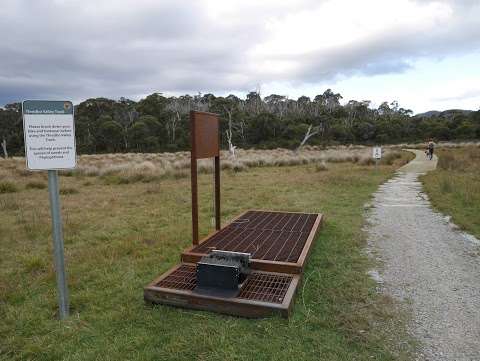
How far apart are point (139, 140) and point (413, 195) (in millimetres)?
39175

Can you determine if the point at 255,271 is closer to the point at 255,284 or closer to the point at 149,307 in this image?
the point at 255,284

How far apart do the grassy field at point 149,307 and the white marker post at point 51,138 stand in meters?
0.87

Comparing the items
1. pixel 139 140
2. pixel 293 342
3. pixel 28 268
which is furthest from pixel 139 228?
pixel 139 140

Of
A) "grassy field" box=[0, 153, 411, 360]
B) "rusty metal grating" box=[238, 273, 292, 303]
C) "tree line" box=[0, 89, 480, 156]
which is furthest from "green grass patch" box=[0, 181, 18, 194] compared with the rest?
"tree line" box=[0, 89, 480, 156]

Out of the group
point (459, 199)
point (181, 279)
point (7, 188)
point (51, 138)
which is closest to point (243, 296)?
point (181, 279)

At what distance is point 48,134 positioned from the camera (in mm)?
2900

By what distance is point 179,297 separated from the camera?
3297 millimetres

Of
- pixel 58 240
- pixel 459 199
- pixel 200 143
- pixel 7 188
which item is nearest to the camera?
pixel 58 240

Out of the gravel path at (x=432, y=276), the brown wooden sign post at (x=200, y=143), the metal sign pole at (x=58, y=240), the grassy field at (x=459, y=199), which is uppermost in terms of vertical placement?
the brown wooden sign post at (x=200, y=143)

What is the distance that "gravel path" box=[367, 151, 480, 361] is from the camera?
284 cm

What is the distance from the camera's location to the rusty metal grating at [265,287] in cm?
325

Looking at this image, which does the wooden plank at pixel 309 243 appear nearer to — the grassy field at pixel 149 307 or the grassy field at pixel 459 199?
the grassy field at pixel 149 307

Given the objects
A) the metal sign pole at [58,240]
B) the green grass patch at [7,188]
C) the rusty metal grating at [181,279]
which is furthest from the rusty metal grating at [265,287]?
the green grass patch at [7,188]

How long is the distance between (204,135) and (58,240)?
2153 millimetres
